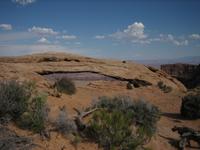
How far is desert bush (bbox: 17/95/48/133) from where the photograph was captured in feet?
22.9

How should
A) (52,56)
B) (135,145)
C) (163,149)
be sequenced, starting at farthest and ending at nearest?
(52,56)
(163,149)
(135,145)

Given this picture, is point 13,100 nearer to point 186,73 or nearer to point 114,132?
point 114,132

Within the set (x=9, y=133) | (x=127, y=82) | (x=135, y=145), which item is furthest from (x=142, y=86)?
(x=9, y=133)

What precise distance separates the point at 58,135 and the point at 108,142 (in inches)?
52.1

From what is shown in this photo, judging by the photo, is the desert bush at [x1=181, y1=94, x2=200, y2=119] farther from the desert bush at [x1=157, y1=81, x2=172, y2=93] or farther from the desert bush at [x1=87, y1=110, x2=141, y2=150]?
the desert bush at [x1=157, y1=81, x2=172, y2=93]

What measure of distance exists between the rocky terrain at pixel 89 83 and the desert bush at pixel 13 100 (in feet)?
1.28

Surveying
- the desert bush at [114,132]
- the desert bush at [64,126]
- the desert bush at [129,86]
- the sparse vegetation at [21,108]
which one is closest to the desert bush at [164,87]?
the desert bush at [129,86]

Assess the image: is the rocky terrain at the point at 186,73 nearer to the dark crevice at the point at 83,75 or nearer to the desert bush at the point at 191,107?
the dark crevice at the point at 83,75

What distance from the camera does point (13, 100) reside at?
7.63m

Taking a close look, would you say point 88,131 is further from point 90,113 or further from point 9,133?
point 9,133

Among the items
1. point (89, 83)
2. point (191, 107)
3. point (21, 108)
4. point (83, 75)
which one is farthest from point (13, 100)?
point (89, 83)

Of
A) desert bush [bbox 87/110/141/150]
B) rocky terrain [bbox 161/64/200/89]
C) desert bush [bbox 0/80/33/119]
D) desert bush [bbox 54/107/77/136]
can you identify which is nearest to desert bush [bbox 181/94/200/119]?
desert bush [bbox 87/110/141/150]

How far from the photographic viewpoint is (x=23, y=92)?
8133mm

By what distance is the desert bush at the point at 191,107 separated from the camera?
12.7 metres
